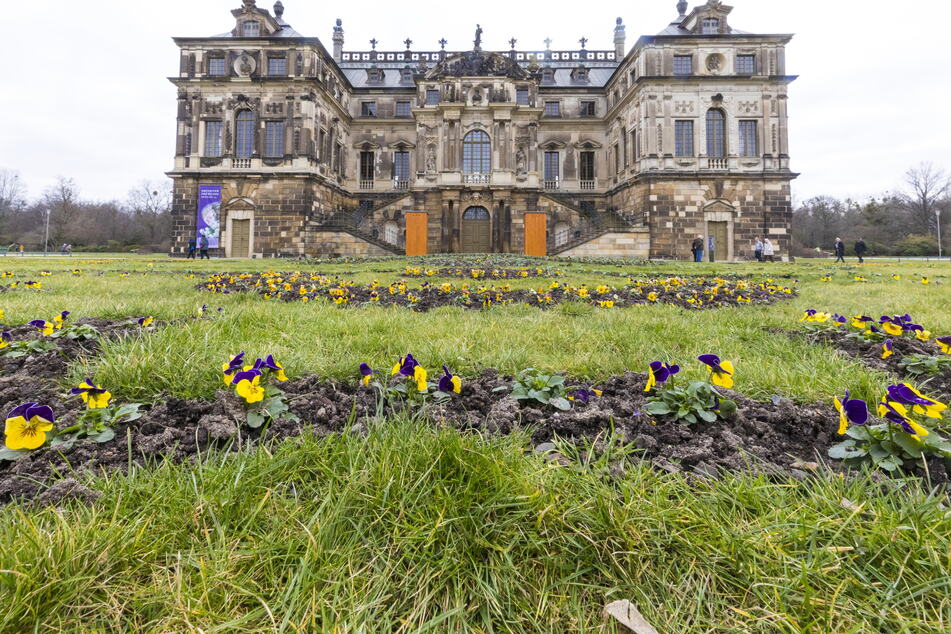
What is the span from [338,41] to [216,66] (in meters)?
16.3

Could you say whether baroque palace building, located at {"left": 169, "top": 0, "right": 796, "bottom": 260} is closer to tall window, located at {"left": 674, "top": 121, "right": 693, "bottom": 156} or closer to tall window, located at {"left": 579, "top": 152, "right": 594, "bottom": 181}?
tall window, located at {"left": 674, "top": 121, "right": 693, "bottom": 156}

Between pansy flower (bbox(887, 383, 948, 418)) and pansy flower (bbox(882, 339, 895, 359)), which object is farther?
pansy flower (bbox(882, 339, 895, 359))

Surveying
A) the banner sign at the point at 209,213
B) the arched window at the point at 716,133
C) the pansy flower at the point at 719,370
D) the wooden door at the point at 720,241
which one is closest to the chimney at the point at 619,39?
the arched window at the point at 716,133

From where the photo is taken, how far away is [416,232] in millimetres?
30719

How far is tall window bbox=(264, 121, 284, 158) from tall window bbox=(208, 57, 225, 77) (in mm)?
4611

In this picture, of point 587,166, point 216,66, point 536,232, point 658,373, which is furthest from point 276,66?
point 658,373

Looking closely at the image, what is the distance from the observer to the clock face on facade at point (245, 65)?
2931cm

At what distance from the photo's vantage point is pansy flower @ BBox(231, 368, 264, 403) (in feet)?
6.42

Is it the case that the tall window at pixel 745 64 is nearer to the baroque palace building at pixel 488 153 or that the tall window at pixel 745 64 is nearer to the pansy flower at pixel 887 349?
the baroque palace building at pixel 488 153

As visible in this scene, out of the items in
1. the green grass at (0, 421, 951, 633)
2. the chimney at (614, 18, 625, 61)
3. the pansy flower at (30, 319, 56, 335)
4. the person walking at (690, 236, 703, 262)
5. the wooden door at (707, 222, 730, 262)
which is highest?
the chimney at (614, 18, 625, 61)

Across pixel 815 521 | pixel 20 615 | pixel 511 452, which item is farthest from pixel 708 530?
pixel 20 615

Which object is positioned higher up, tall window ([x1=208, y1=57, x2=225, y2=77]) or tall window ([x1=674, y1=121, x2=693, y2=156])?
tall window ([x1=208, y1=57, x2=225, y2=77])

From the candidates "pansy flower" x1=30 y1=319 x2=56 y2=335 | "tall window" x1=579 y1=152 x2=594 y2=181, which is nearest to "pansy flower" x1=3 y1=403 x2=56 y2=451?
"pansy flower" x1=30 y1=319 x2=56 y2=335

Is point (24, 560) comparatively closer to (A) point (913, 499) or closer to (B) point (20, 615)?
(B) point (20, 615)
